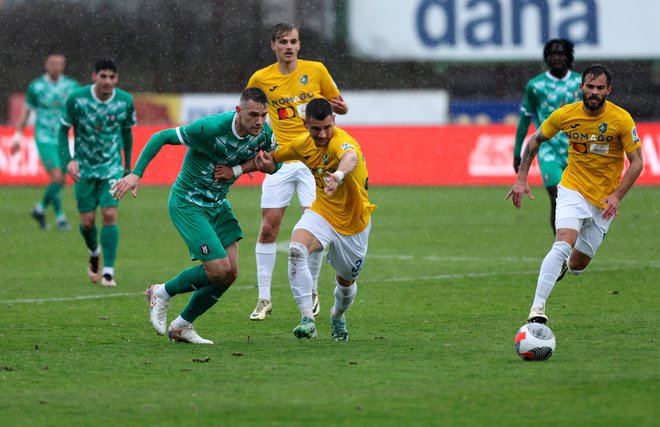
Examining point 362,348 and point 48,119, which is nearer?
point 362,348

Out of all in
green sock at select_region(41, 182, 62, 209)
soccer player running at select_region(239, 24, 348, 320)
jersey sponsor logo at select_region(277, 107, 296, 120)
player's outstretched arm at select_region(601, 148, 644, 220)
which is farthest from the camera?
green sock at select_region(41, 182, 62, 209)

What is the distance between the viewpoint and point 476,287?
12.7m

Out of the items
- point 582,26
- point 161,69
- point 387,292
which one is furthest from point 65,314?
point 161,69

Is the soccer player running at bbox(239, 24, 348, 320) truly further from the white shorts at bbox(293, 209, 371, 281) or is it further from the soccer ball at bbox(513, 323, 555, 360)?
the soccer ball at bbox(513, 323, 555, 360)

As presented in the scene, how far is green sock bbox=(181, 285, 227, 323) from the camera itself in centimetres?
938

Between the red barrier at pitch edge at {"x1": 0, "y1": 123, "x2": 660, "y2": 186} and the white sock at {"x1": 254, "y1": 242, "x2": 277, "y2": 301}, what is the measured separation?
47.7ft

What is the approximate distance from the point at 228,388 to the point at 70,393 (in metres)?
0.88

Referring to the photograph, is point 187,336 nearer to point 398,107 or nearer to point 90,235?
point 90,235

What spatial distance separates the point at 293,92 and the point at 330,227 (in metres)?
2.34

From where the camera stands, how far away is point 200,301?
9.39 metres

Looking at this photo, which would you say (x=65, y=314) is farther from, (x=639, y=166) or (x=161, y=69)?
(x=161, y=69)

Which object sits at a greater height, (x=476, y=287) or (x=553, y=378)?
(x=553, y=378)

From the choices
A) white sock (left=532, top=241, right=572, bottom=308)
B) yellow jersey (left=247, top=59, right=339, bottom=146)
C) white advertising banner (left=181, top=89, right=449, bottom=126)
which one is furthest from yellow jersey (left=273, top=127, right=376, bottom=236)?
white advertising banner (left=181, top=89, right=449, bottom=126)

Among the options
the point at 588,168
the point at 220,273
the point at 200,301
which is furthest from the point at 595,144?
the point at 200,301
